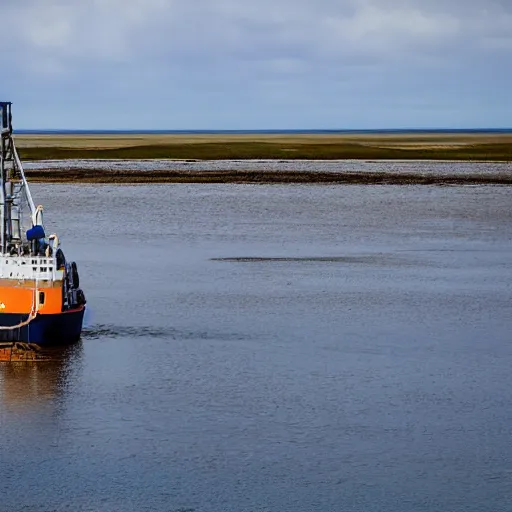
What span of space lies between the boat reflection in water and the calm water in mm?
65

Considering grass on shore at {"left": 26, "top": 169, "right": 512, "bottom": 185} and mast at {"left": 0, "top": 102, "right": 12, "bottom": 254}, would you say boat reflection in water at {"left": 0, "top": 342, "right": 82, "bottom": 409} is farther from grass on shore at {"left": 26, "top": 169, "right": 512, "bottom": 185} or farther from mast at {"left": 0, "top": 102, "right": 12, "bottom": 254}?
grass on shore at {"left": 26, "top": 169, "right": 512, "bottom": 185}

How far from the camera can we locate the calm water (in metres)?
18.1

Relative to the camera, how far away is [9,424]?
2112cm

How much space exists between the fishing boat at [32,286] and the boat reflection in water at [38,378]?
555 millimetres

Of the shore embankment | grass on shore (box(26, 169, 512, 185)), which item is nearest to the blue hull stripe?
grass on shore (box(26, 169, 512, 185))

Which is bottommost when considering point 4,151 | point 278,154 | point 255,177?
point 255,177

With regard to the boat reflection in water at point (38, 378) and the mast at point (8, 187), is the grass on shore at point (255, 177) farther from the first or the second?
the boat reflection in water at point (38, 378)

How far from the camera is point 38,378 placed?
24.2 metres

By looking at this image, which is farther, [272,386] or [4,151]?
[4,151]

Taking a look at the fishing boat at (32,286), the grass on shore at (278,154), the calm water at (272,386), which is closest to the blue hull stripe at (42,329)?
the fishing boat at (32,286)

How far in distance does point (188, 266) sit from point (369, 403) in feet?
57.9

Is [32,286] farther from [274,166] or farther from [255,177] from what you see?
[274,166]

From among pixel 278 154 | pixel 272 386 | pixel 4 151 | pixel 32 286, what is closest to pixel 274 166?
pixel 278 154

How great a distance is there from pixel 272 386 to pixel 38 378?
487 centimetres
